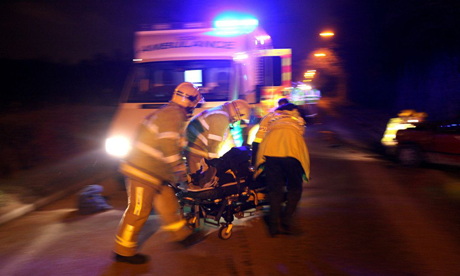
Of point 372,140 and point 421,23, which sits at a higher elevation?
point 421,23

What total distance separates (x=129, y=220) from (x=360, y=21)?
27.6 m

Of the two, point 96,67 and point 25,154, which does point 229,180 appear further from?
point 96,67

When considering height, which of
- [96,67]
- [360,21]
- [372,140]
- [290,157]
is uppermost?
[360,21]

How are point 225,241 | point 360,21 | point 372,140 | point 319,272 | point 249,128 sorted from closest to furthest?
point 319,272 → point 225,241 → point 249,128 → point 372,140 → point 360,21

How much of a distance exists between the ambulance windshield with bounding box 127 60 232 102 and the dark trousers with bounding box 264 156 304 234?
2923 mm

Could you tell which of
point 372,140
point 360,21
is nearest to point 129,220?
point 372,140

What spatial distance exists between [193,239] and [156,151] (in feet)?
4.41

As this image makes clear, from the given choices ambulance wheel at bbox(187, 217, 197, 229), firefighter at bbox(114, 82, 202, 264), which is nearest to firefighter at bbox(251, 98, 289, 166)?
ambulance wheel at bbox(187, 217, 197, 229)

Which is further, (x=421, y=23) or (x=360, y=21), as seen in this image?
(x=360, y=21)

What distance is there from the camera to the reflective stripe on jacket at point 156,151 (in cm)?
505

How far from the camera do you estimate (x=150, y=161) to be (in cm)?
506

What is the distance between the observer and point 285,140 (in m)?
6.04

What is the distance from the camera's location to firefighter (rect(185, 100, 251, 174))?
6055mm

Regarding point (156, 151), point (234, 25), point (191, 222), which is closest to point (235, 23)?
point (234, 25)
